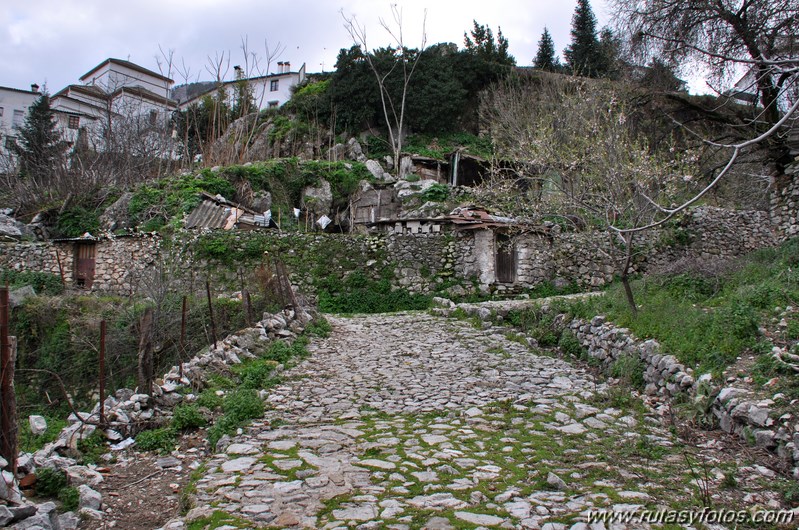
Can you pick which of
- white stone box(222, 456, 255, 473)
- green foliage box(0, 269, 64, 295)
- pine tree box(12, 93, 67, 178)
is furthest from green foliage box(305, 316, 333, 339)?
pine tree box(12, 93, 67, 178)

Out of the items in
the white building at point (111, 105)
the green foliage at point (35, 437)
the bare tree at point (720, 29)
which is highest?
the white building at point (111, 105)

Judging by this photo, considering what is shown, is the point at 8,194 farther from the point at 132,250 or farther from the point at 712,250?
the point at 712,250

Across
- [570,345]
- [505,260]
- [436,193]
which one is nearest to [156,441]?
[570,345]

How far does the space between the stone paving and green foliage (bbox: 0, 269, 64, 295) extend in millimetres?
15555

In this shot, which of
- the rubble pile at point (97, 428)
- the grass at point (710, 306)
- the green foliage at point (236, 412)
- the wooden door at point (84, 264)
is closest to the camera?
the rubble pile at point (97, 428)

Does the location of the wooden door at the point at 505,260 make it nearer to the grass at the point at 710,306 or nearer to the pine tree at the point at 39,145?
the grass at the point at 710,306

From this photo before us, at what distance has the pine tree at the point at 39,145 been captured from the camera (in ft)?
87.0

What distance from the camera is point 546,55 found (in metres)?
33.7

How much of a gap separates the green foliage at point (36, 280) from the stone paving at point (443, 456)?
15555 mm

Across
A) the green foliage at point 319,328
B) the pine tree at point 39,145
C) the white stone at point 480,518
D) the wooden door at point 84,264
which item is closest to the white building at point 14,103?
the pine tree at point 39,145

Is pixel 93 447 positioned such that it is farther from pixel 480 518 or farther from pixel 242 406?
pixel 480 518

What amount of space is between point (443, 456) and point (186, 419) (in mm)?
2841

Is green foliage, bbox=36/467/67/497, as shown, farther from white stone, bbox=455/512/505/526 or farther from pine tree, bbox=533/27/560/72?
pine tree, bbox=533/27/560/72

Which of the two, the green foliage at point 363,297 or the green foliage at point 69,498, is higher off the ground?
the green foliage at point 363,297
